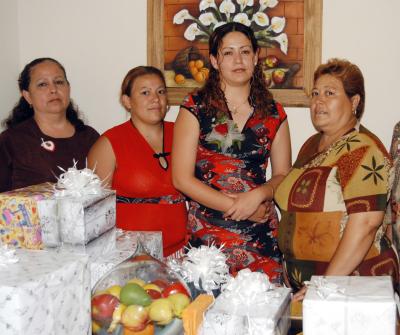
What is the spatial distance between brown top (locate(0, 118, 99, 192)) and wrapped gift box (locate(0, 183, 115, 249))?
1.05 m

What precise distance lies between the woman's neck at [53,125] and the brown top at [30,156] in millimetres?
26

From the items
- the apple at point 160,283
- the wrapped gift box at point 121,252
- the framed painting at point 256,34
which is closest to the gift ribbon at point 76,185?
the wrapped gift box at point 121,252

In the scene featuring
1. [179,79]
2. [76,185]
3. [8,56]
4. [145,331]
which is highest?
[8,56]

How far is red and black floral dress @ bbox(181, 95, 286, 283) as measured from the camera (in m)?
2.12

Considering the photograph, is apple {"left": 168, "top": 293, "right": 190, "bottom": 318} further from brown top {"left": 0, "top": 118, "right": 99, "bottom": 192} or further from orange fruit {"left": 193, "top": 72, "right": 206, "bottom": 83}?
orange fruit {"left": 193, "top": 72, "right": 206, "bottom": 83}

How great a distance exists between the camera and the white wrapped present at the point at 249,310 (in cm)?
117

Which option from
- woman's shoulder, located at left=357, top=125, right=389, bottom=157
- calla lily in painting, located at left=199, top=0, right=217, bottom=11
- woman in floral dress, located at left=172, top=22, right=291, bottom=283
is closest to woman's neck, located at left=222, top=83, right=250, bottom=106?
woman in floral dress, located at left=172, top=22, right=291, bottom=283

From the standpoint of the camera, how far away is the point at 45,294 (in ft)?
3.85

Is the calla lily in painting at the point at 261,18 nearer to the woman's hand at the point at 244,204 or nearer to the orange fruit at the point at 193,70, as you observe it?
the orange fruit at the point at 193,70

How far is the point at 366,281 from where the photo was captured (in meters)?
1.28

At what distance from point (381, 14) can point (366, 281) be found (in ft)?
5.31

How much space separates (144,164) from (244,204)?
0.47m

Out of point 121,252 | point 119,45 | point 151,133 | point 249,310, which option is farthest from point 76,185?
point 119,45

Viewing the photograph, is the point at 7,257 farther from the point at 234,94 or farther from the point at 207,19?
the point at 207,19
